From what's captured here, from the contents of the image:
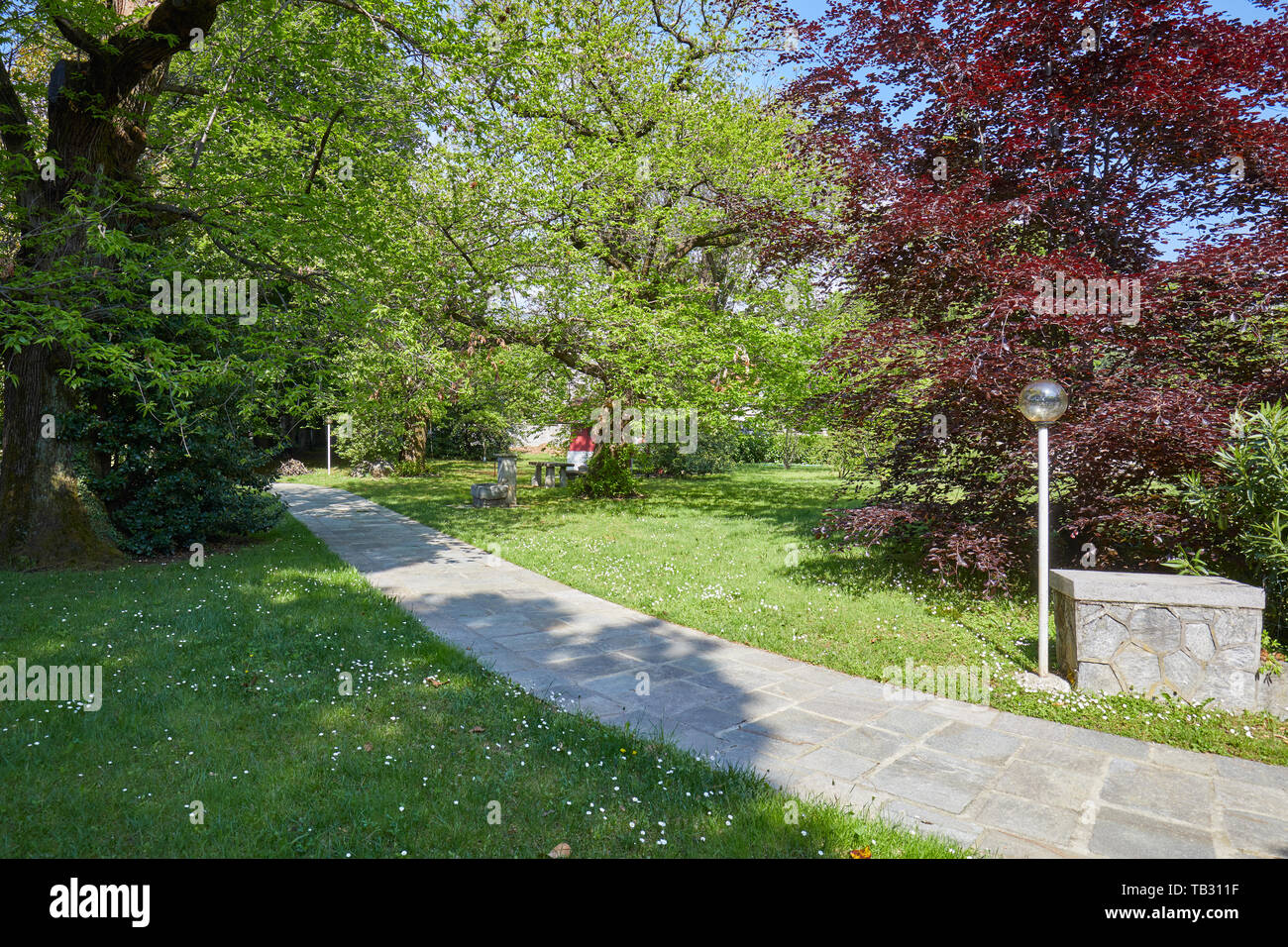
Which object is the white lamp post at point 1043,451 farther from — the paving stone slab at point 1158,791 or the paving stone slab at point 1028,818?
the paving stone slab at point 1028,818

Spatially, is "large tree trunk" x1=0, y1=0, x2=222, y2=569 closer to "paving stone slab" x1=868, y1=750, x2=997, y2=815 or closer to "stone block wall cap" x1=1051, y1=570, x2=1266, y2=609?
"paving stone slab" x1=868, y1=750, x2=997, y2=815

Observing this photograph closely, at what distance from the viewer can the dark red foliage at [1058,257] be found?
5.66 meters

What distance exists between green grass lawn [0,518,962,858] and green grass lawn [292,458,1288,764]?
227cm

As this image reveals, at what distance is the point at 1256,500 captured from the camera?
4688 millimetres

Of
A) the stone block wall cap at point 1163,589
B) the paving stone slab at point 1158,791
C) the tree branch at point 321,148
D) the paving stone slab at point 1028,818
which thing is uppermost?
the tree branch at point 321,148

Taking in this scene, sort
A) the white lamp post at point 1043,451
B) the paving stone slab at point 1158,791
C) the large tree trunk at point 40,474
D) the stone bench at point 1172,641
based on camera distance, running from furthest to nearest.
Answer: the large tree trunk at point 40,474 → the white lamp post at point 1043,451 → the stone bench at point 1172,641 → the paving stone slab at point 1158,791

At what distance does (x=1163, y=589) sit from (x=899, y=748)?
7.49 feet

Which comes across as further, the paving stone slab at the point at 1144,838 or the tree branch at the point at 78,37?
the tree branch at the point at 78,37

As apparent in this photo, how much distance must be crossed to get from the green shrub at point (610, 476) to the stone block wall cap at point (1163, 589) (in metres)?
12.8

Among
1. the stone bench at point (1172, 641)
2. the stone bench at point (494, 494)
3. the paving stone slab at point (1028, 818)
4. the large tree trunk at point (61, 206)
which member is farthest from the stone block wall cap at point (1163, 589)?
the stone bench at point (494, 494)

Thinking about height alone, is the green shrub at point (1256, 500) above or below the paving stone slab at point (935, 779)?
above

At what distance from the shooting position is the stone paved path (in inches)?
117

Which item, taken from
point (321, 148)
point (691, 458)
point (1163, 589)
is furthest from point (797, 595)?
point (691, 458)

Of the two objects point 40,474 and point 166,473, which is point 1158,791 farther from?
point 40,474
